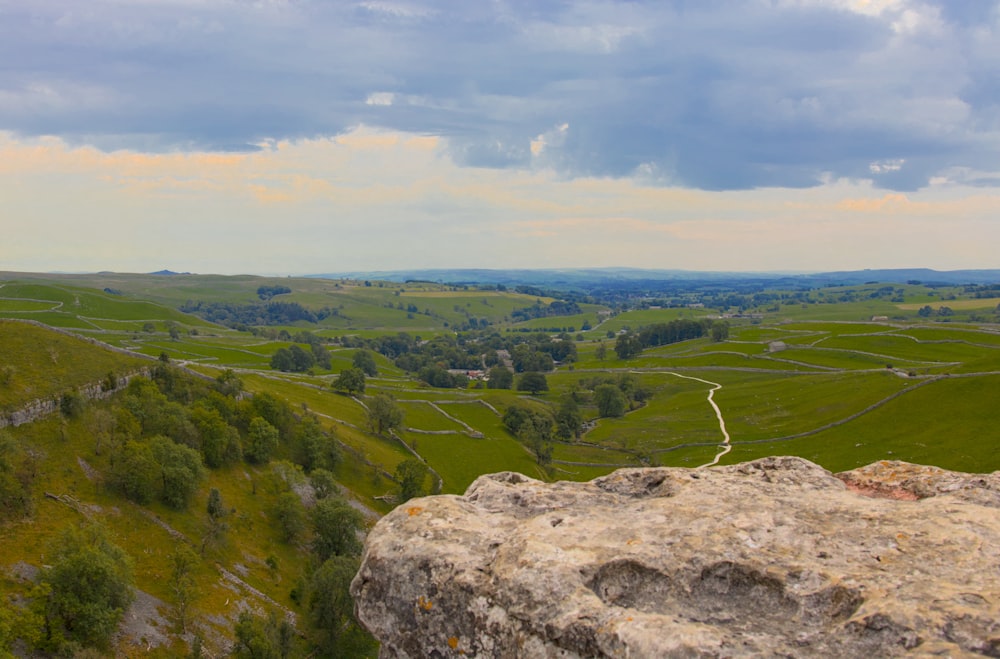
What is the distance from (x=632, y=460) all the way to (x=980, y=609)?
105191 mm

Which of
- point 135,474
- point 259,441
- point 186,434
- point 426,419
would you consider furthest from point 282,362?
point 135,474

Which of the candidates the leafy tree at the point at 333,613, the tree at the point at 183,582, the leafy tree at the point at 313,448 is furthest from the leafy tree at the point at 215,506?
the leafy tree at the point at 313,448

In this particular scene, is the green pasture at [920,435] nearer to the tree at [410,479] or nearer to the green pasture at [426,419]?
the tree at [410,479]

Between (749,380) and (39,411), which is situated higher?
(39,411)

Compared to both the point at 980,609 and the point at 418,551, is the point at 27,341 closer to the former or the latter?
the point at 418,551

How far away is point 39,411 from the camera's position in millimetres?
57594

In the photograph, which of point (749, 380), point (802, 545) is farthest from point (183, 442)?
point (749, 380)

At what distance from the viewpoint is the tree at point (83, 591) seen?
3934cm

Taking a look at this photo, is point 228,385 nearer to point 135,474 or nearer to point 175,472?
point 175,472

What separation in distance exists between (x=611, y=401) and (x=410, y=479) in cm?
7896

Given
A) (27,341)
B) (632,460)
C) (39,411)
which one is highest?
(27,341)

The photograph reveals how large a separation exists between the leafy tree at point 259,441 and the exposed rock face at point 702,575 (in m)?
69.2

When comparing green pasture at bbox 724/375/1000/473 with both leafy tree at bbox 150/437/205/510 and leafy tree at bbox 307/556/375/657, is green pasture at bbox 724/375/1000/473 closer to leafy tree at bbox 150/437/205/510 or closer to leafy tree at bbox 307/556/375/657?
leafy tree at bbox 307/556/375/657

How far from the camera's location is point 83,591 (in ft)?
130
